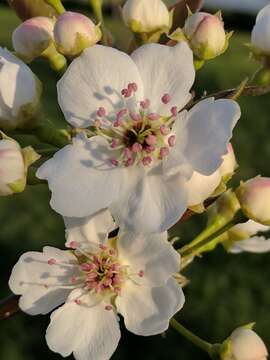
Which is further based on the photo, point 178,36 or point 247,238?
point 247,238

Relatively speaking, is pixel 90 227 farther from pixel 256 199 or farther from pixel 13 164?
pixel 256 199

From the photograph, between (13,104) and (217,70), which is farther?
(217,70)

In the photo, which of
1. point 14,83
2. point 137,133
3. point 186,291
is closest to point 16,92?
point 14,83

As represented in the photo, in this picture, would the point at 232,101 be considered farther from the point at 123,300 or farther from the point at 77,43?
the point at 123,300

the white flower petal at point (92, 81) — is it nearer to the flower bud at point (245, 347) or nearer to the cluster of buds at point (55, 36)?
the cluster of buds at point (55, 36)

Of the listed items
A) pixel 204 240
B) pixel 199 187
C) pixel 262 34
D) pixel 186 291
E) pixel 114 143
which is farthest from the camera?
pixel 186 291

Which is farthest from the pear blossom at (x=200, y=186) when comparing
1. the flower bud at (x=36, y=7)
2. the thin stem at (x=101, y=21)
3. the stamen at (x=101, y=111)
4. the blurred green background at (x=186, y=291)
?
the blurred green background at (x=186, y=291)

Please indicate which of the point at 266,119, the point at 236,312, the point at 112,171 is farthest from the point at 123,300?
the point at 266,119
